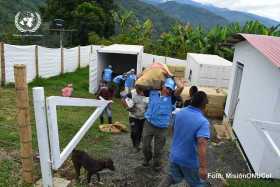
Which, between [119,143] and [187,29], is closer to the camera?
[119,143]

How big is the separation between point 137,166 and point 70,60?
14.3 meters

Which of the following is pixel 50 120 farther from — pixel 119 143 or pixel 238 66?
pixel 238 66

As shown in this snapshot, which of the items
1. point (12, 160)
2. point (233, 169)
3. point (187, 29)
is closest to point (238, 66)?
point (233, 169)

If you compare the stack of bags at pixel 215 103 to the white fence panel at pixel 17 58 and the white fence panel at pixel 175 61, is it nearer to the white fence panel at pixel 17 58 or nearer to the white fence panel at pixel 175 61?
the white fence panel at pixel 17 58

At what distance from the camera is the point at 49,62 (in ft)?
51.7

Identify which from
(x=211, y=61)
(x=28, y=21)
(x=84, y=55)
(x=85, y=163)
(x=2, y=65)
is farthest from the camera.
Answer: (x=84, y=55)

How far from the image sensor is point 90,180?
17.1 ft

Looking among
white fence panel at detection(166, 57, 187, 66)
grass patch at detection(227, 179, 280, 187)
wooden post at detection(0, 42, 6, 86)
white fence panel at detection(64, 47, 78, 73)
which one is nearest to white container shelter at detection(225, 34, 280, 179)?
grass patch at detection(227, 179, 280, 187)

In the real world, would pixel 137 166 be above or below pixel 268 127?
below

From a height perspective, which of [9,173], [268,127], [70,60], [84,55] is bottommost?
[84,55]

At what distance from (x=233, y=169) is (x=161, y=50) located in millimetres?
21897

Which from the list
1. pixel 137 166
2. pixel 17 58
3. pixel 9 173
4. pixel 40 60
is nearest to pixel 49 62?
pixel 40 60

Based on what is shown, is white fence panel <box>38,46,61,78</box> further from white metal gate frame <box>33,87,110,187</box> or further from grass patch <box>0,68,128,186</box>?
white metal gate frame <box>33,87,110,187</box>

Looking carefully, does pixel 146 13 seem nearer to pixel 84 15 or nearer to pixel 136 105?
pixel 84 15
